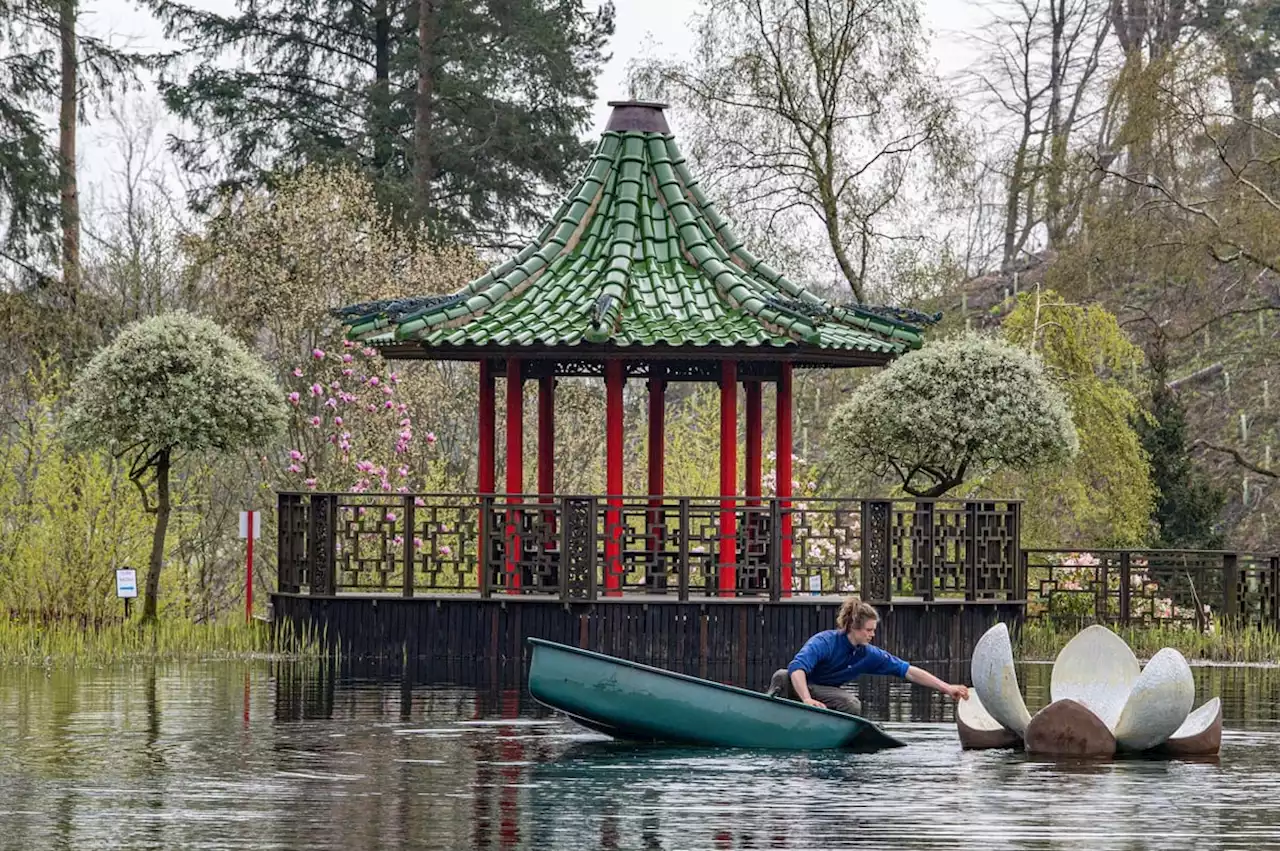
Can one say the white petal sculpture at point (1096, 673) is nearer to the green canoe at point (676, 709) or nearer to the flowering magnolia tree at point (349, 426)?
the green canoe at point (676, 709)

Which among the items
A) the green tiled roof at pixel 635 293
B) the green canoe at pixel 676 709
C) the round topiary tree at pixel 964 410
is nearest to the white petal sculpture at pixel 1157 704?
the green canoe at pixel 676 709

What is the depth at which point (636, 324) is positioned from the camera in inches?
918

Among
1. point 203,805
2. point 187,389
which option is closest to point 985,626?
point 187,389

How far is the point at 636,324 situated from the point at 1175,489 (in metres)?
11.9

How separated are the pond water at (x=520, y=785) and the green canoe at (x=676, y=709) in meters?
0.16

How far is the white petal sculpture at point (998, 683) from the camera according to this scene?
15594mm

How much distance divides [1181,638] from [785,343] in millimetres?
6284

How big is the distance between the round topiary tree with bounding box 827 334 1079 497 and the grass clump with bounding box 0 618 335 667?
6.51 m

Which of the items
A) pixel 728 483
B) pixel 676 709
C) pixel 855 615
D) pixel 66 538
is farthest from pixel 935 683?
pixel 66 538

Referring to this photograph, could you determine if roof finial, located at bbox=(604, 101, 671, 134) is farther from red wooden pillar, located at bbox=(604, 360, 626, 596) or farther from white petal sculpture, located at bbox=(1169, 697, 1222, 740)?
white petal sculpture, located at bbox=(1169, 697, 1222, 740)

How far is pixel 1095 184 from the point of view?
36.6 metres

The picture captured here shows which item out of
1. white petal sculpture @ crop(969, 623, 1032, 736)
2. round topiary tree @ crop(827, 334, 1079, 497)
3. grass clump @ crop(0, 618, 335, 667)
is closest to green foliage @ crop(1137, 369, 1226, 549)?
round topiary tree @ crop(827, 334, 1079, 497)

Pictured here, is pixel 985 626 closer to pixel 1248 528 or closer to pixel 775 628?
pixel 775 628

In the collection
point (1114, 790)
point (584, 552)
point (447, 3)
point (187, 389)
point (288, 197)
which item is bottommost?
point (1114, 790)
